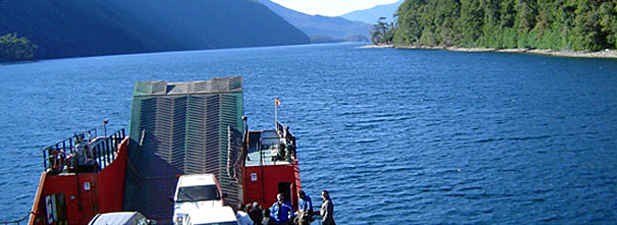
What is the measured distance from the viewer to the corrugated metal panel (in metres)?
25.8

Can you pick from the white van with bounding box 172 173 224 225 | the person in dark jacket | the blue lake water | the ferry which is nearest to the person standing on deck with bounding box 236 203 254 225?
the person in dark jacket

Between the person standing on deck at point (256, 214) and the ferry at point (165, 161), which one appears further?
the ferry at point (165, 161)

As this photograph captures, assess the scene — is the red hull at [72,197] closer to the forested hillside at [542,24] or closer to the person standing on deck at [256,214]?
the person standing on deck at [256,214]

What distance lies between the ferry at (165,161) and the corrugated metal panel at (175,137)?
4 cm

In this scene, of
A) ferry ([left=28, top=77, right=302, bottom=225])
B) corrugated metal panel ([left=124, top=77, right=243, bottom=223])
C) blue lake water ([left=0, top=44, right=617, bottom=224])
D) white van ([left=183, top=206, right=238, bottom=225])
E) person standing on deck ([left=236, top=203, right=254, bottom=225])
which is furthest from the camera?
blue lake water ([left=0, top=44, right=617, bottom=224])

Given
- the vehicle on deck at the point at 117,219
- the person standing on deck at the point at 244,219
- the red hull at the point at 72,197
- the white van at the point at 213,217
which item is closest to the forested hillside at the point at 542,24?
the person standing on deck at the point at 244,219

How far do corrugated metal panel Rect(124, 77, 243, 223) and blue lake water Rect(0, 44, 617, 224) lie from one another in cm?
763

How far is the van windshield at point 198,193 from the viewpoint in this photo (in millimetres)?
21969

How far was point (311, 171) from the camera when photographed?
1565 inches

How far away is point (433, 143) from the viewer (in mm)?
47312

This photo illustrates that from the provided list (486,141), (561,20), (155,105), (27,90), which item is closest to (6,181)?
(155,105)

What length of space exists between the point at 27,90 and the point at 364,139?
266 ft

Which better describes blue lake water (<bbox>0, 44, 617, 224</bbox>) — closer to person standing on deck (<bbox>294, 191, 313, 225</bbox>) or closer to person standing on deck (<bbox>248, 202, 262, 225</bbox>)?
person standing on deck (<bbox>294, 191, 313, 225</bbox>)

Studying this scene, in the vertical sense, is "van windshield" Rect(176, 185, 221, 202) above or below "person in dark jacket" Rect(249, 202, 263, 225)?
above
